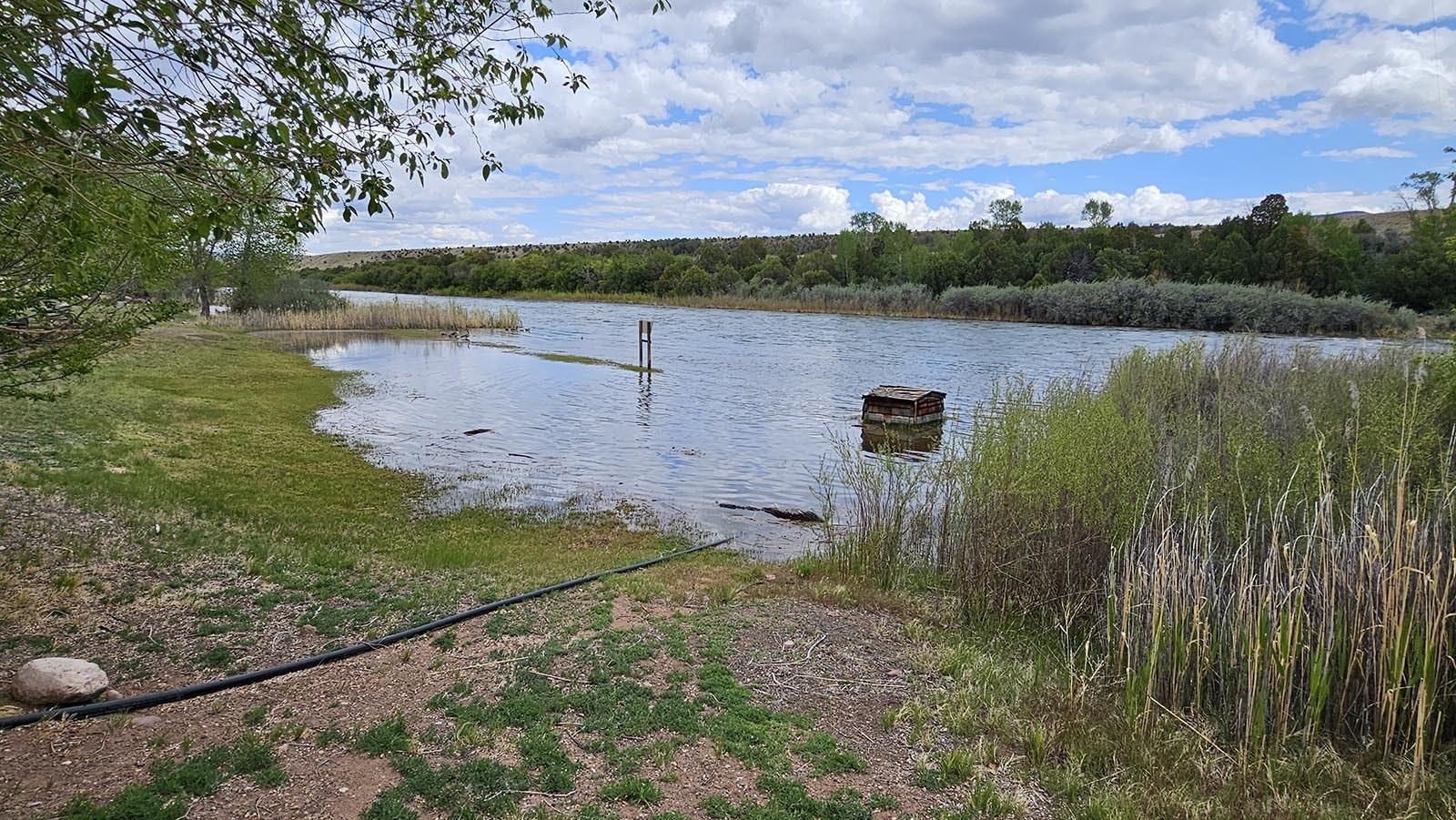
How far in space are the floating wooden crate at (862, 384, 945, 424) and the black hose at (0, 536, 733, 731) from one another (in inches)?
510

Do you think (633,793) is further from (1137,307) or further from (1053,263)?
(1053,263)

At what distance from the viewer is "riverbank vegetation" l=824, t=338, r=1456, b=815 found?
469 cm

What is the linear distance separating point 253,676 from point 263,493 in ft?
19.8

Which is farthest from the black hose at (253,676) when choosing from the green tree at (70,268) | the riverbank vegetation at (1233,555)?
the riverbank vegetation at (1233,555)

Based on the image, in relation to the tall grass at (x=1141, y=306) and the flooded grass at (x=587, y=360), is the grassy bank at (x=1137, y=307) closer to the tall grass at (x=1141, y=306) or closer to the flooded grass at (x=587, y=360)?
the tall grass at (x=1141, y=306)

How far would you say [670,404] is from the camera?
23.3m

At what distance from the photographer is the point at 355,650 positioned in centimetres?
564

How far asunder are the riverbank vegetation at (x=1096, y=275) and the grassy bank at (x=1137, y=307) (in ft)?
0.30

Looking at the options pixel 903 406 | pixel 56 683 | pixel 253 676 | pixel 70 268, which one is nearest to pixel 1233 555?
pixel 253 676

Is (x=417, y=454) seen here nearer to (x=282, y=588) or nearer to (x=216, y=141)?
(x=282, y=588)

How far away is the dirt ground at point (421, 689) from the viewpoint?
397 cm

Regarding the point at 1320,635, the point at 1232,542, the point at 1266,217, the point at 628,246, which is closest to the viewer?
the point at 1320,635

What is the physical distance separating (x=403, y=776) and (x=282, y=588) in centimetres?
350

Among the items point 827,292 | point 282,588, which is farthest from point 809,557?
point 827,292
